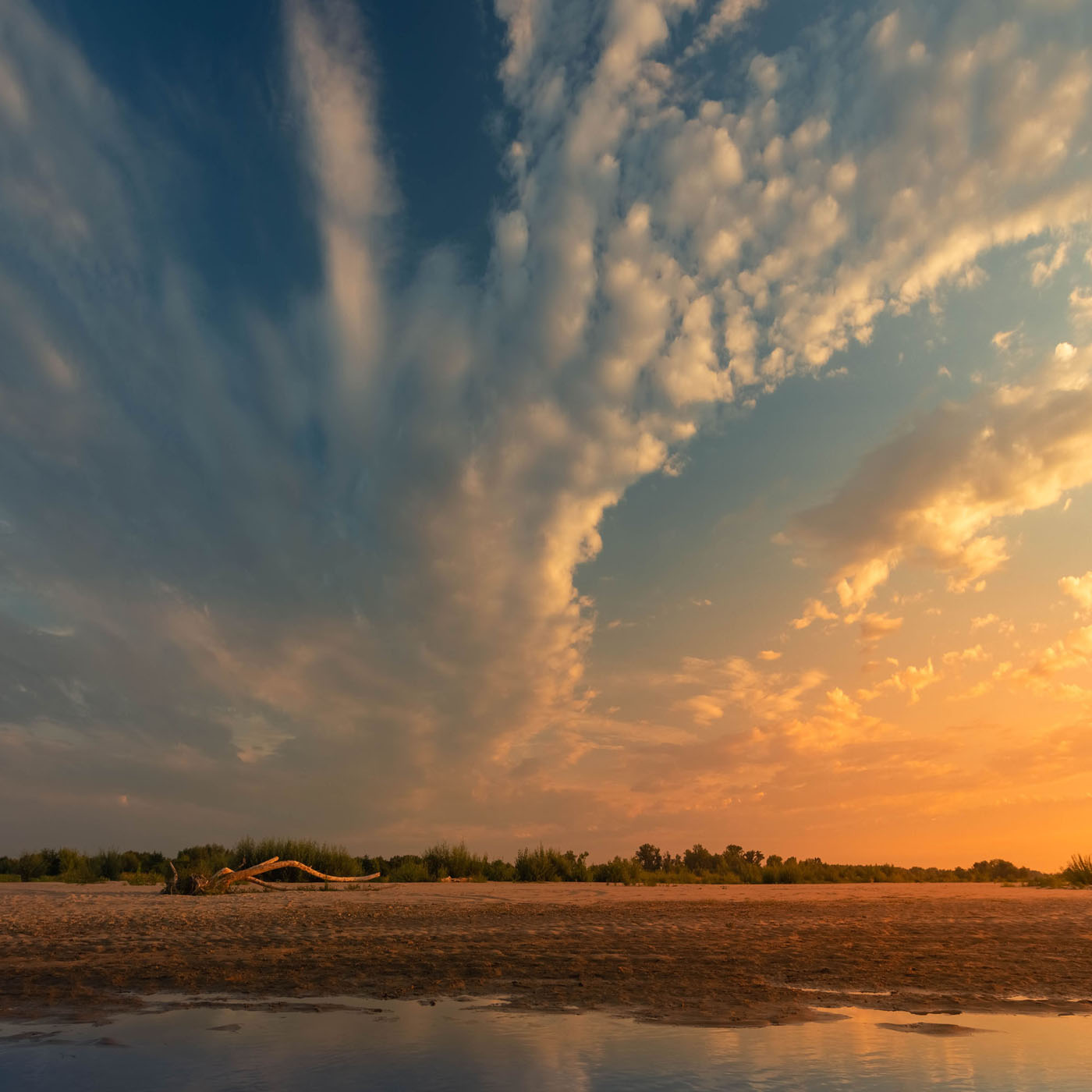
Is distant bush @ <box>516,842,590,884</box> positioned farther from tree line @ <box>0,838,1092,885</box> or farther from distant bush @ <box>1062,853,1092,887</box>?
distant bush @ <box>1062,853,1092,887</box>

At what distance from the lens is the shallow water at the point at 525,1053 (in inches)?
139

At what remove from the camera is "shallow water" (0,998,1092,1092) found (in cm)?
353

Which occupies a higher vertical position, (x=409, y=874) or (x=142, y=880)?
(x=409, y=874)

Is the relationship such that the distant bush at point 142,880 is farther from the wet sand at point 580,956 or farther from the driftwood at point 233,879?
the wet sand at point 580,956

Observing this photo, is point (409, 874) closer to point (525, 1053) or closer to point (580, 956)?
point (580, 956)

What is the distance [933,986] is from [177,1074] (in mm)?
5211

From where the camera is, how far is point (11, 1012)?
17.1ft

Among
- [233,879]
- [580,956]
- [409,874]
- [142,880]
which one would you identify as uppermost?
[409,874]

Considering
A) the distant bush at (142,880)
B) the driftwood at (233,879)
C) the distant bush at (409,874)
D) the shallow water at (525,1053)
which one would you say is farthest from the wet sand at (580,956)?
the distant bush at (409,874)

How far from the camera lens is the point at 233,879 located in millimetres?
21016

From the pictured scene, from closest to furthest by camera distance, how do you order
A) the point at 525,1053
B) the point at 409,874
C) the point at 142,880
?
the point at 525,1053 → the point at 142,880 → the point at 409,874

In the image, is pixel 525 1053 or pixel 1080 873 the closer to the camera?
pixel 525 1053

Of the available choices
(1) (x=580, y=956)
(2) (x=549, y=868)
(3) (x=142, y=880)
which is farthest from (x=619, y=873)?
→ (1) (x=580, y=956)

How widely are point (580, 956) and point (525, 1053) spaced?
3.84 m
